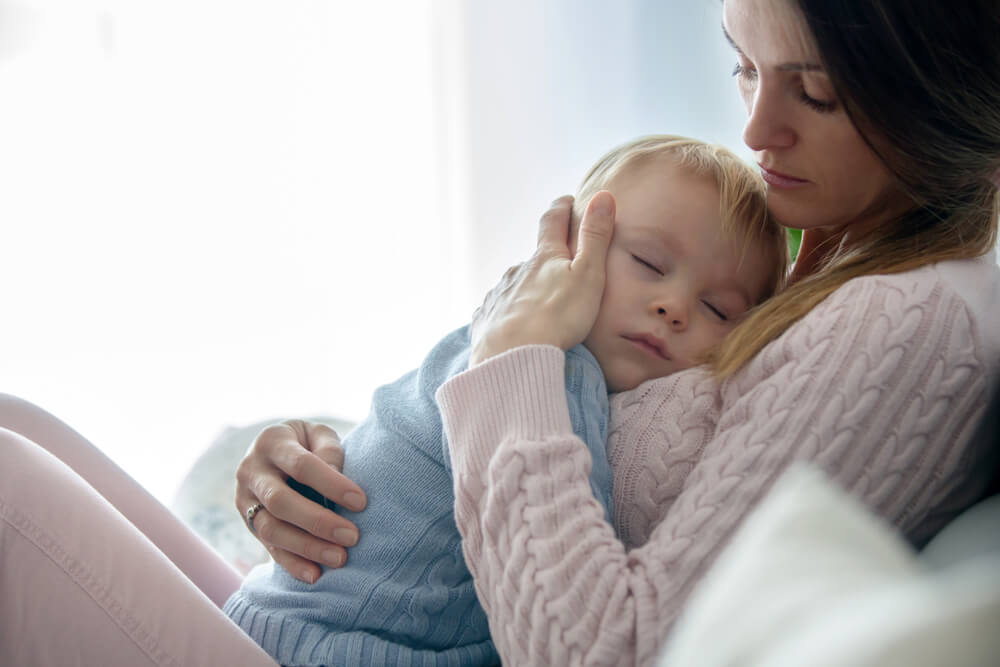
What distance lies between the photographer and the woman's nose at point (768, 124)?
101 cm

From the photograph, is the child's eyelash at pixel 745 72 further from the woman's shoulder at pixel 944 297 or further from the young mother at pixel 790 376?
the woman's shoulder at pixel 944 297

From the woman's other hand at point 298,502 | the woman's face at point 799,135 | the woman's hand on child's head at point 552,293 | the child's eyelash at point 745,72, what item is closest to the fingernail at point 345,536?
the woman's other hand at point 298,502

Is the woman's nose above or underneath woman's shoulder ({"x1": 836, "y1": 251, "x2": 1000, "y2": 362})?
above

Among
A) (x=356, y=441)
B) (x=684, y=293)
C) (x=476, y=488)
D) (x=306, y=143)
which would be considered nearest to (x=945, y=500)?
(x=684, y=293)

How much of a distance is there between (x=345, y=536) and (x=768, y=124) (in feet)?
2.47

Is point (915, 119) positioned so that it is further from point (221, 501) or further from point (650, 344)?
point (221, 501)

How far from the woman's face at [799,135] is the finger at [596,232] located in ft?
0.69

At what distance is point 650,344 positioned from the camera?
1.12m

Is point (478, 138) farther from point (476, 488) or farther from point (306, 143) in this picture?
point (476, 488)

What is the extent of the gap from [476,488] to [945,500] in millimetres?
510

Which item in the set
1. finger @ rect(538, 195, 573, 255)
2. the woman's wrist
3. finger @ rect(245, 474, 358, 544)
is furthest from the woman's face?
finger @ rect(245, 474, 358, 544)

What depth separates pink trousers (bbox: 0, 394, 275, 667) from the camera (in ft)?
3.16

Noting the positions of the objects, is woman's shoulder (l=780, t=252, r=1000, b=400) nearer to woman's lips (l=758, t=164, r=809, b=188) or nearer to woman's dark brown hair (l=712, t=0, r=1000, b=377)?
woman's dark brown hair (l=712, t=0, r=1000, b=377)

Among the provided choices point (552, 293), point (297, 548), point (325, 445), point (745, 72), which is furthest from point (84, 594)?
point (745, 72)
